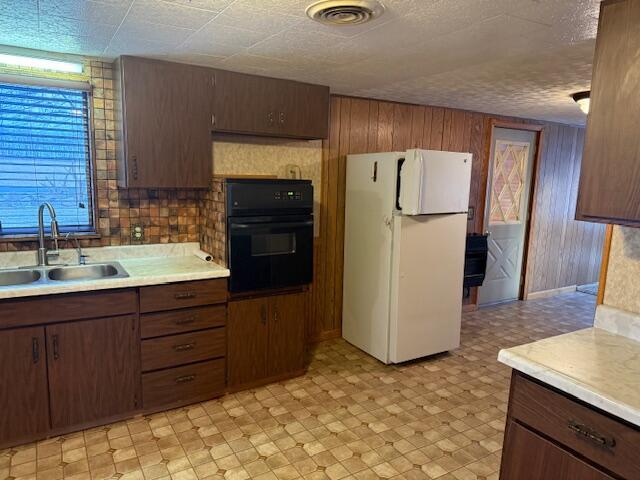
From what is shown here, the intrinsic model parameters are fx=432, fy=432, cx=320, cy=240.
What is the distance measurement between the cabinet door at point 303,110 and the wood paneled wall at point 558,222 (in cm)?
325

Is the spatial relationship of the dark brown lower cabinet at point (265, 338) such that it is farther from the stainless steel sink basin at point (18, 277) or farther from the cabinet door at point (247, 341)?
the stainless steel sink basin at point (18, 277)

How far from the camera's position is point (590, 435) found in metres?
1.33

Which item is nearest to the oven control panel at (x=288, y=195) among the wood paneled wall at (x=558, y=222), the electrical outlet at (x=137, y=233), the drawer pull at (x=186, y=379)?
the electrical outlet at (x=137, y=233)

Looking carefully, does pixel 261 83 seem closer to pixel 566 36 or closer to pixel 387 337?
pixel 566 36

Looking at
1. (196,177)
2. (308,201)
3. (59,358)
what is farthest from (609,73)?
(59,358)

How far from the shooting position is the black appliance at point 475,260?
477 centimetres

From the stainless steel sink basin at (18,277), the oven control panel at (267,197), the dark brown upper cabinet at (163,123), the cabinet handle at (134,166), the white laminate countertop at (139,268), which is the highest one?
the dark brown upper cabinet at (163,123)

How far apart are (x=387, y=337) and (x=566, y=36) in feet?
7.68

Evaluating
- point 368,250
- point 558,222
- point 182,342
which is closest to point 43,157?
point 182,342

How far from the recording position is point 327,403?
9.64 ft

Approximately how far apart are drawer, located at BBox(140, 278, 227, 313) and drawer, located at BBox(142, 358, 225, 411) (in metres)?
0.42

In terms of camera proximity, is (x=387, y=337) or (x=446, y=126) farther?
(x=446, y=126)

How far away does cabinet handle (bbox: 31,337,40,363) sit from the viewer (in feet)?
7.64

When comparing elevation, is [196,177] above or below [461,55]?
below
